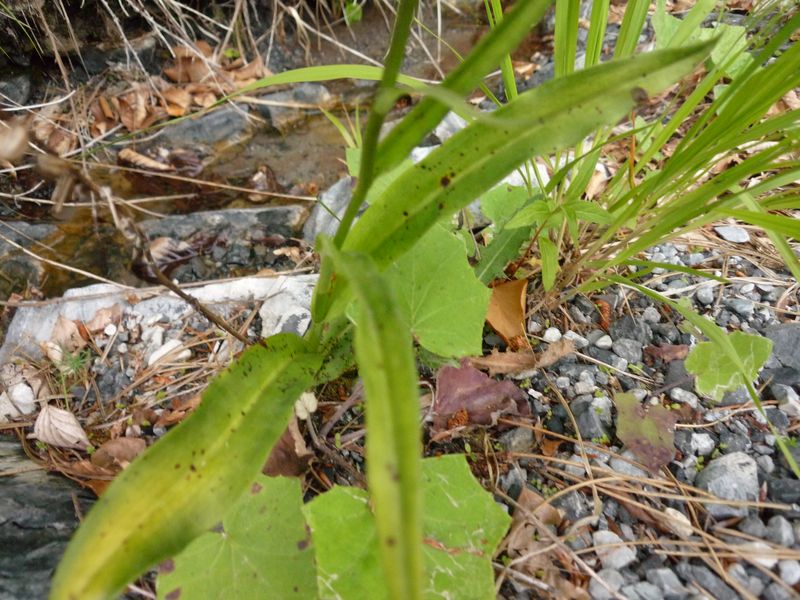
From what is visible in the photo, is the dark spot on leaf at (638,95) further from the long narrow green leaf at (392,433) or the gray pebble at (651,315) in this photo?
the gray pebble at (651,315)

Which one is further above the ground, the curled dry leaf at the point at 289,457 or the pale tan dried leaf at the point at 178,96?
the pale tan dried leaf at the point at 178,96

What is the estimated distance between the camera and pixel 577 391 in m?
0.96

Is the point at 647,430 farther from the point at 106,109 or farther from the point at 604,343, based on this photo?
the point at 106,109

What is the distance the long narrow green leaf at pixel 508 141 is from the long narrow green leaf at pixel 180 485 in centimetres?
24

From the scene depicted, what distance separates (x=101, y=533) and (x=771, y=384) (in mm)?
1028

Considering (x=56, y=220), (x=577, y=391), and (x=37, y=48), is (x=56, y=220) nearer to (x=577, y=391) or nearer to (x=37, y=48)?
(x=37, y=48)

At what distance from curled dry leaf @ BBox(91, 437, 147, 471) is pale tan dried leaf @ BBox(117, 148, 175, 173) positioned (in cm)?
125

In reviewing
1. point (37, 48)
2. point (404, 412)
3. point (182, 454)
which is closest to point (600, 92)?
point (404, 412)

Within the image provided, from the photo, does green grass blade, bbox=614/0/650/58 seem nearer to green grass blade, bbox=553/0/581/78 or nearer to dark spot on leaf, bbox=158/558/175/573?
green grass blade, bbox=553/0/581/78

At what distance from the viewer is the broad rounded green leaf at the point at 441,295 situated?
79cm

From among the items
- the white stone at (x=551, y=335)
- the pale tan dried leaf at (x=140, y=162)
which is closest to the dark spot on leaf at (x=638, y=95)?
the white stone at (x=551, y=335)

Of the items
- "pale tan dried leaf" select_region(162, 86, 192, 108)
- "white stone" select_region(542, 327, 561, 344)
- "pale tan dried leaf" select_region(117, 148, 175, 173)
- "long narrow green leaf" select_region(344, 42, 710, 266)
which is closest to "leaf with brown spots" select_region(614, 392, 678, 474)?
"white stone" select_region(542, 327, 561, 344)

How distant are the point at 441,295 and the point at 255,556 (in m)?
0.44

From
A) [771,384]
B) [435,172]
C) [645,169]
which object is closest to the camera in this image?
[435,172]
